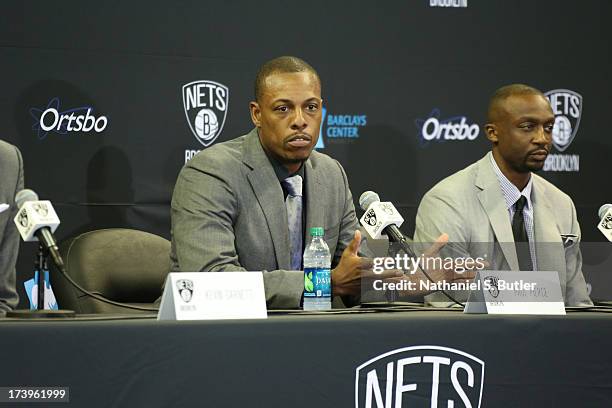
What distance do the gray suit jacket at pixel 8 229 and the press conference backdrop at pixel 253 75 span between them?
998 mm

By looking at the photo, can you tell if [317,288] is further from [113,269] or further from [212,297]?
[113,269]

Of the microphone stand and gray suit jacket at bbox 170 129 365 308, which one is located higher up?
gray suit jacket at bbox 170 129 365 308

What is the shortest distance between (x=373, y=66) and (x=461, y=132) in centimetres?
54

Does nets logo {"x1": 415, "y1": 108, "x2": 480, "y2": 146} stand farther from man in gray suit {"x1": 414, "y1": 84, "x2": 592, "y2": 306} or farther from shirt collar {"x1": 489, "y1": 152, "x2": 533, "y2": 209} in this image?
shirt collar {"x1": 489, "y1": 152, "x2": 533, "y2": 209}

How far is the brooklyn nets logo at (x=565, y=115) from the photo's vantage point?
4.83 metres

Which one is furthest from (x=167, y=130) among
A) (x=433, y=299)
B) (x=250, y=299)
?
(x=250, y=299)

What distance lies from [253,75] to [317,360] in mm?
2515

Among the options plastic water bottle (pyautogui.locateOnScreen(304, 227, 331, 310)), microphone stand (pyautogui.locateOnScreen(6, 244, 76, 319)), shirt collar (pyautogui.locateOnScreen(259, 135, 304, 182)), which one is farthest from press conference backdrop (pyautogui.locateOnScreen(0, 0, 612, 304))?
microphone stand (pyautogui.locateOnScreen(6, 244, 76, 319))

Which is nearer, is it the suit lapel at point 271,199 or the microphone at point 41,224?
the microphone at point 41,224

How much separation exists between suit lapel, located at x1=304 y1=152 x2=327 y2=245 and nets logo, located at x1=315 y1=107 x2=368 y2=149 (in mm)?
1120

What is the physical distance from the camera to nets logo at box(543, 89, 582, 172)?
15.9 feet

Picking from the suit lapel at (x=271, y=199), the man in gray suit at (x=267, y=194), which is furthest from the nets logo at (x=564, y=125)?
the suit lapel at (x=271, y=199)

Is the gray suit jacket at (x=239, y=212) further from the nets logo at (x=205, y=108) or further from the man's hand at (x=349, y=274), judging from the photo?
the nets logo at (x=205, y=108)

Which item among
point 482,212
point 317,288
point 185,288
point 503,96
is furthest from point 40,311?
point 503,96
